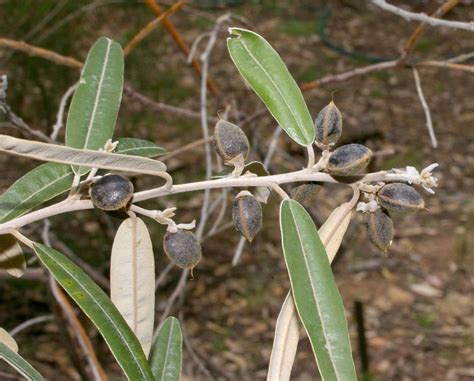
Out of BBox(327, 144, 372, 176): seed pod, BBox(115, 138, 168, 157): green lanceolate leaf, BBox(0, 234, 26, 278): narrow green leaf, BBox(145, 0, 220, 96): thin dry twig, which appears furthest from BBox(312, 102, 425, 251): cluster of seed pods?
BBox(145, 0, 220, 96): thin dry twig

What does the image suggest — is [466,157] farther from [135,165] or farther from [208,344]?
[135,165]

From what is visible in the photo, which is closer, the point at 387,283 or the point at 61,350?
the point at 61,350

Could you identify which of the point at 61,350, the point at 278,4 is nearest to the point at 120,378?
the point at 61,350

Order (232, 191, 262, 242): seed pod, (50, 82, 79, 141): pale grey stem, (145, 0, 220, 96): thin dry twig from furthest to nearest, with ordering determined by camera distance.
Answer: (145, 0, 220, 96): thin dry twig, (50, 82, 79, 141): pale grey stem, (232, 191, 262, 242): seed pod

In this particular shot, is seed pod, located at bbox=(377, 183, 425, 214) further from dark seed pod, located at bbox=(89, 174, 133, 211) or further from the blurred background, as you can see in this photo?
the blurred background

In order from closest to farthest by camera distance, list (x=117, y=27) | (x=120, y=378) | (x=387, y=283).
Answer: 1. (x=120, y=378)
2. (x=387, y=283)
3. (x=117, y=27)

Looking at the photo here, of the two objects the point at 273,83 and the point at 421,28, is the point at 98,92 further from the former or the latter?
the point at 421,28
